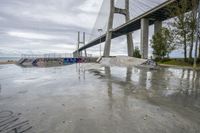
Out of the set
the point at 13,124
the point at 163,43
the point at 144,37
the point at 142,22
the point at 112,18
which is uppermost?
the point at 112,18

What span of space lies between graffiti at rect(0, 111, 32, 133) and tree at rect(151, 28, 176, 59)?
27.5 meters

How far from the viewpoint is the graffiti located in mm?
3590

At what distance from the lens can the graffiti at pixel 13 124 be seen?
11.8 feet

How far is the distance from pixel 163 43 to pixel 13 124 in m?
30.5

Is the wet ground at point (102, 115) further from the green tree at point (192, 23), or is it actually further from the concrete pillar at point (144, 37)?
the concrete pillar at point (144, 37)

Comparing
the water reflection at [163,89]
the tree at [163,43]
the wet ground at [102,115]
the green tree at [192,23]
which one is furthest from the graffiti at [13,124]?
the tree at [163,43]

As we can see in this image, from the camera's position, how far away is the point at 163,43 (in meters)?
31.5

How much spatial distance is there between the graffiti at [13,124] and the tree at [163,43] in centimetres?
2752

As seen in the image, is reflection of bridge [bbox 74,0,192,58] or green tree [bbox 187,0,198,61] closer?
green tree [bbox 187,0,198,61]

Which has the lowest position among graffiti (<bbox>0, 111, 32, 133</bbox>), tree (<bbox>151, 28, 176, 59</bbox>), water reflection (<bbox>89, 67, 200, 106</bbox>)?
graffiti (<bbox>0, 111, 32, 133</bbox>)

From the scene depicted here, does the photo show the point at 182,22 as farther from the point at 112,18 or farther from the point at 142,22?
the point at 112,18

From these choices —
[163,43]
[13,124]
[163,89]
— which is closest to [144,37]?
[163,43]

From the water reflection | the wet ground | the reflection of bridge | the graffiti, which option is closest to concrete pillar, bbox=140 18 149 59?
the reflection of bridge

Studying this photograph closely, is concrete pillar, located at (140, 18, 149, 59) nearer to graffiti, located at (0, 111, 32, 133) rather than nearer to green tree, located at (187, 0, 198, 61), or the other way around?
green tree, located at (187, 0, 198, 61)
